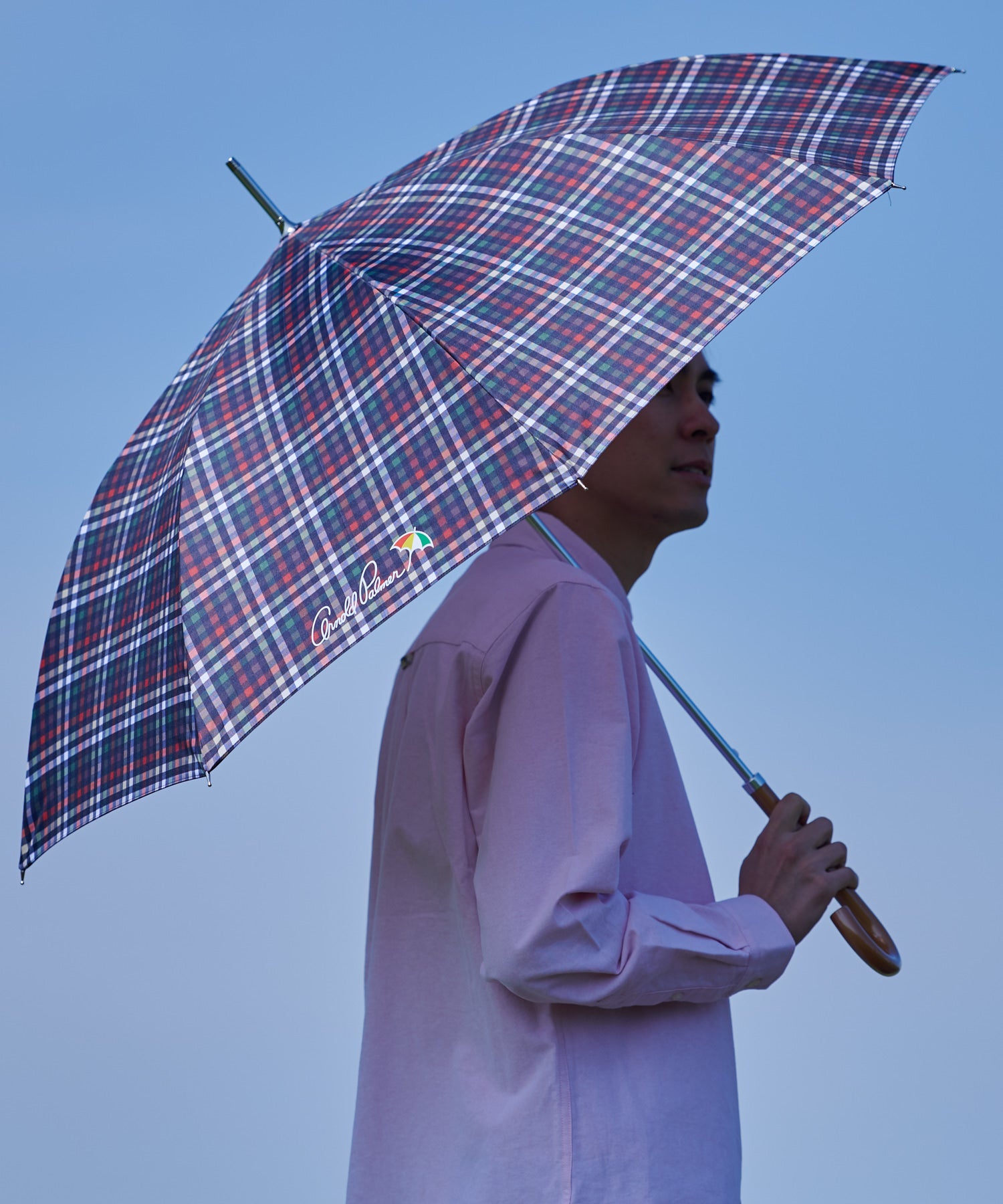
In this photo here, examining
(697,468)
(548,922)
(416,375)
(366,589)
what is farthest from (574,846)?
(697,468)

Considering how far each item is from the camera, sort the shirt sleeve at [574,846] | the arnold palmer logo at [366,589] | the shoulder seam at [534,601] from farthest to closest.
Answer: the shoulder seam at [534,601] → the shirt sleeve at [574,846] → the arnold palmer logo at [366,589]

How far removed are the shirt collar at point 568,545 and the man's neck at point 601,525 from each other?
1cm

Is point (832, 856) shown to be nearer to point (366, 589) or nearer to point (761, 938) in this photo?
point (761, 938)

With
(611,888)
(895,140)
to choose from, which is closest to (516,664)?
(611,888)

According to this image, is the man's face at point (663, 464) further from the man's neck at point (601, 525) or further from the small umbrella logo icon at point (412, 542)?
the small umbrella logo icon at point (412, 542)

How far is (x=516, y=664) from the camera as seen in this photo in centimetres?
146

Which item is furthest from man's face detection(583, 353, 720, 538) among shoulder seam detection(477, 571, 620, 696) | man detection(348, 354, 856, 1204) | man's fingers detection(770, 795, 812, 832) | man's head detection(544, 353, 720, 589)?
man's fingers detection(770, 795, 812, 832)

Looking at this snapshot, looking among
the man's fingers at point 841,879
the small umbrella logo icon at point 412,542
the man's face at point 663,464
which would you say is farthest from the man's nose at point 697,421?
the small umbrella logo icon at point 412,542

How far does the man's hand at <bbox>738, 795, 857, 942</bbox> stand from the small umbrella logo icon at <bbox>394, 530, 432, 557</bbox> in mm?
532

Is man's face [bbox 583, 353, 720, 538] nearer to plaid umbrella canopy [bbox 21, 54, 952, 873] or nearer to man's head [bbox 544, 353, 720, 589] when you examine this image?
man's head [bbox 544, 353, 720, 589]

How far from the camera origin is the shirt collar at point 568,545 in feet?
5.36

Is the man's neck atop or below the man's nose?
below

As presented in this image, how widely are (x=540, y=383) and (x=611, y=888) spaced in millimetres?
440

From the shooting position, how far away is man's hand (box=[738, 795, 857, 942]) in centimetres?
151
